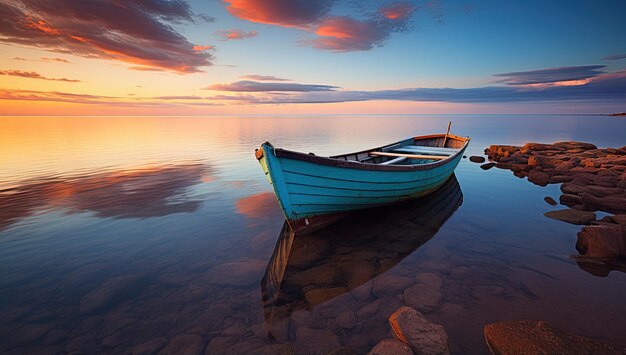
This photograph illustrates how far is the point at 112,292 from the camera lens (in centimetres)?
625

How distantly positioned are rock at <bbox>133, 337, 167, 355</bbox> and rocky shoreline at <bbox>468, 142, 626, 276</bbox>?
9846 millimetres

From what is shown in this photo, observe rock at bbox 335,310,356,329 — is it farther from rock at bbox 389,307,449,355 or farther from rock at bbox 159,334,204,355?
rock at bbox 159,334,204,355

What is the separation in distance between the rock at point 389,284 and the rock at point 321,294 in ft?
2.48

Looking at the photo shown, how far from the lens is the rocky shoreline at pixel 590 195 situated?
7309mm

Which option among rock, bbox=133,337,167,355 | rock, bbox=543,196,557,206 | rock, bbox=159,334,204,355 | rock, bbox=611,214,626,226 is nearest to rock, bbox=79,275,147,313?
rock, bbox=133,337,167,355

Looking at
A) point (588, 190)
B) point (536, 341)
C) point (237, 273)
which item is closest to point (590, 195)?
point (588, 190)

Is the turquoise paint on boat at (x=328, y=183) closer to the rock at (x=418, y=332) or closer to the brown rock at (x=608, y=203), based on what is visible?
the rock at (x=418, y=332)

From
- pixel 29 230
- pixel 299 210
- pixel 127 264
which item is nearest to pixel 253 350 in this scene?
pixel 299 210

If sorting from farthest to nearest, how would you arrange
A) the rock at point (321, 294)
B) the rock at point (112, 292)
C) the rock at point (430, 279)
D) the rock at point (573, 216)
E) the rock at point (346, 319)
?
the rock at point (573, 216), the rock at point (430, 279), the rock at point (321, 294), the rock at point (112, 292), the rock at point (346, 319)

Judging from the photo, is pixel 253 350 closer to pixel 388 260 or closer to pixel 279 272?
pixel 279 272

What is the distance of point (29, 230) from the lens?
31.0ft

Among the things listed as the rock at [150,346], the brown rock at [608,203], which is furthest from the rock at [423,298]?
the brown rock at [608,203]

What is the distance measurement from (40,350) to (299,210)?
5.88 m

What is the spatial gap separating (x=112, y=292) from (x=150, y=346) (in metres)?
2.28
